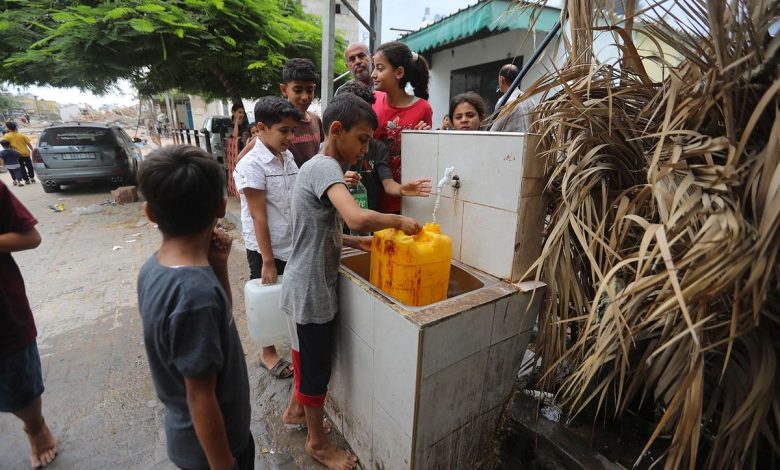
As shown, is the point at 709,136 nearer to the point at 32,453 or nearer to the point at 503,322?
the point at 503,322

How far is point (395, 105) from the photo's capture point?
276 cm

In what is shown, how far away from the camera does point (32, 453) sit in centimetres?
211

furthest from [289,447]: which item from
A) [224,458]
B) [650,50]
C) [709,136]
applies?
[650,50]

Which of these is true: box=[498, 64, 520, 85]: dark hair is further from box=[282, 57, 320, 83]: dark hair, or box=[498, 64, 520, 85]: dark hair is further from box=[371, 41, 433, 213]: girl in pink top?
box=[282, 57, 320, 83]: dark hair

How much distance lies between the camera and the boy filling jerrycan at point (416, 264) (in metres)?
1.78

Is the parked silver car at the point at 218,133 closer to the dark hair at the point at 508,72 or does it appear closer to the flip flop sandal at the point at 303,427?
the dark hair at the point at 508,72

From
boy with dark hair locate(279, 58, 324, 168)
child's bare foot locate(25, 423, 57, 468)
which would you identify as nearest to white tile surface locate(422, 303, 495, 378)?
boy with dark hair locate(279, 58, 324, 168)

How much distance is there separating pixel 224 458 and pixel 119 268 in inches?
193

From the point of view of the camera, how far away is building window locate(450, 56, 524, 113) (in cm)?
670

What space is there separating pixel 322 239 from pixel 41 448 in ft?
6.73

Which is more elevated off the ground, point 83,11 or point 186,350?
point 83,11

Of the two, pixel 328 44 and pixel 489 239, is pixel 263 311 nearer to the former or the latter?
pixel 489 239

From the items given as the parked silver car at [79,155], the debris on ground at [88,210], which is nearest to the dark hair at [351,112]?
the debris on ground at [88,210]

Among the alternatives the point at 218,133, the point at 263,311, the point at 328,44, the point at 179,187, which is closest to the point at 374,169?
the point at 263,311
